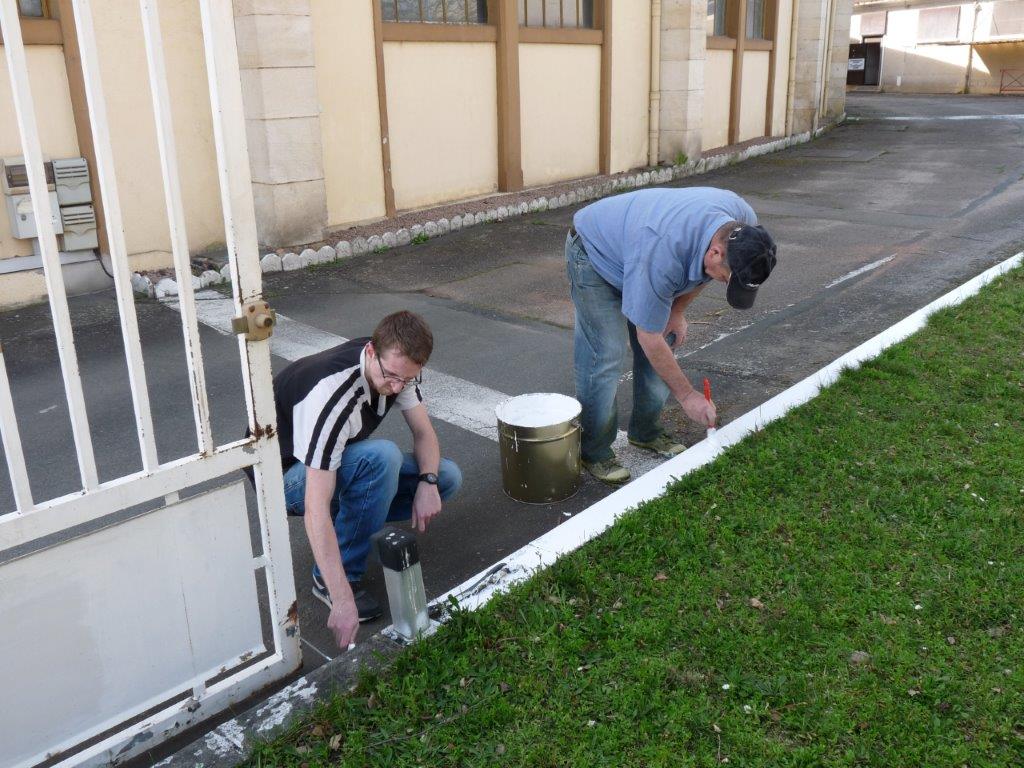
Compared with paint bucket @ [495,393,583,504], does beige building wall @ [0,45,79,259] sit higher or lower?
higher

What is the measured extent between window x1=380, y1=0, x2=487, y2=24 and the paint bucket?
23.7 feet

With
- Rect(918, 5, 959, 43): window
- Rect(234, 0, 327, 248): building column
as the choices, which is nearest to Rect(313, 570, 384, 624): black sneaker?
Rect(234, 0, 327, 248): building column

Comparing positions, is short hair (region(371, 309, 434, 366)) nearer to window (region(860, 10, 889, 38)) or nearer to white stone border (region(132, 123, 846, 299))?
white stone border (region(132, 123, 846, 299))

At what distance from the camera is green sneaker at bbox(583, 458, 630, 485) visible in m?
4.46

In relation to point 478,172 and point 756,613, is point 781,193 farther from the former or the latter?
point 756,613

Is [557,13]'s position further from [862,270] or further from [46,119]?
[46,119]

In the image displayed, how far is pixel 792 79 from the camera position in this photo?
18.5 metres

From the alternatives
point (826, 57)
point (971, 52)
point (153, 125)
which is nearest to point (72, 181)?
point (153, 125)

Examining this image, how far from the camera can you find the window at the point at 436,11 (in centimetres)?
1009

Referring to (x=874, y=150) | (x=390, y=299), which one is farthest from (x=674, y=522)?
(x=874, y=150)

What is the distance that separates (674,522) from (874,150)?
15.4 metres

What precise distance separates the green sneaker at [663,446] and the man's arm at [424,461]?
1630mm

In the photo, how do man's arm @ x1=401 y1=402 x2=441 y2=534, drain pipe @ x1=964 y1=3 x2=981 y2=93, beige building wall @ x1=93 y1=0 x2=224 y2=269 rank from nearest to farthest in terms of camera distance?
1. man's arm @ x1=401 y1=402 x2=441 y2=534
2. beige building wall @ x1=93 y1=0 x2=224 y2=269
3. drain pipe @ x1=964 y1=3 x2=981 y2=93

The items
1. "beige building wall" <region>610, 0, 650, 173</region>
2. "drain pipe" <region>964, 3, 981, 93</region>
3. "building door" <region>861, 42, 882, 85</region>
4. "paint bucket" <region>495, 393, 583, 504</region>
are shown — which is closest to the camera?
"paint bucket" <region>495, 393, 583, 504</region>
